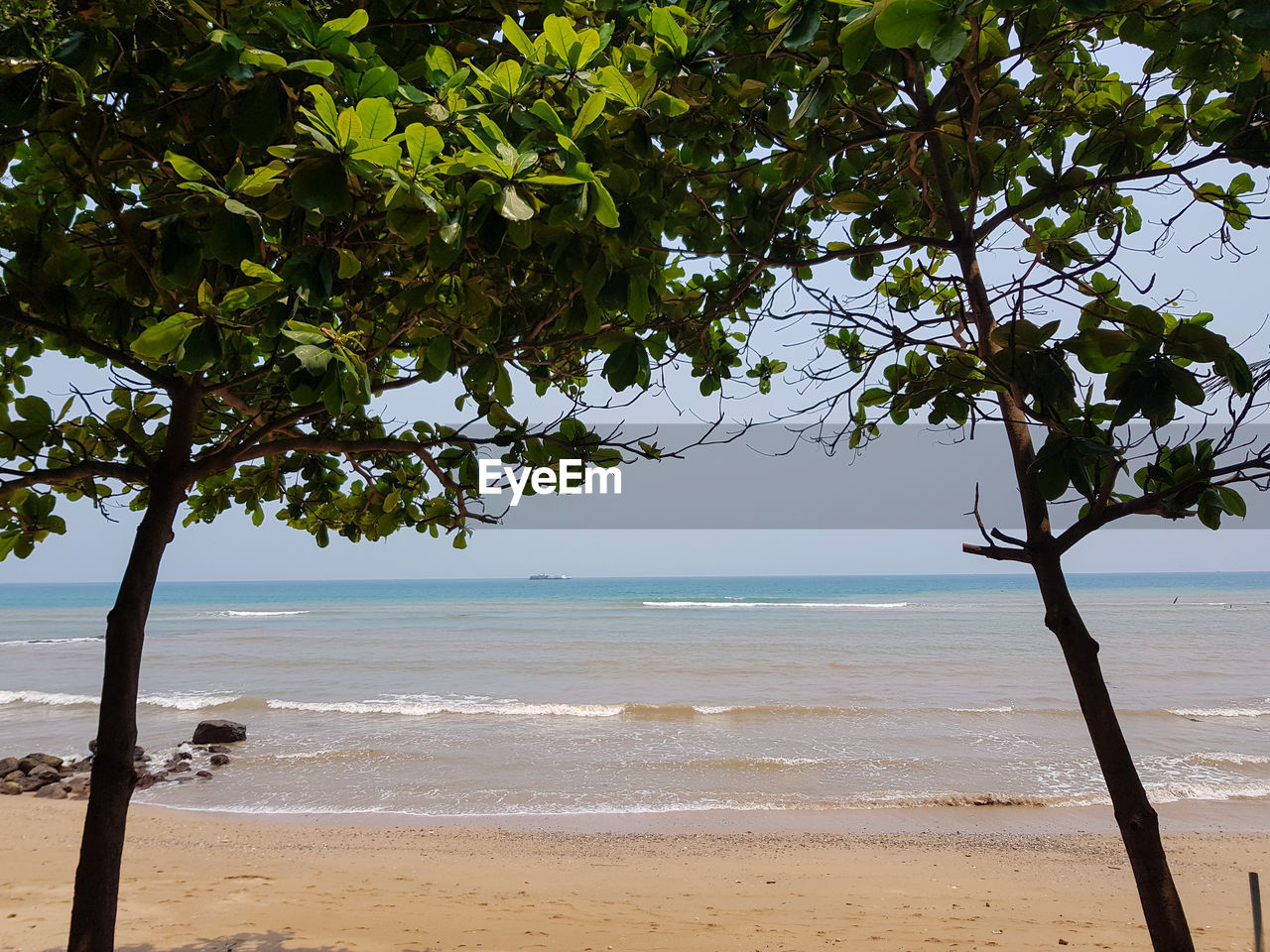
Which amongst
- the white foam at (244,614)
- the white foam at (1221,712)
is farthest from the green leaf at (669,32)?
the white foam at (244,614)

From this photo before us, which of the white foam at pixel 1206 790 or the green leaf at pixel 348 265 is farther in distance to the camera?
the white foam at pixel 1206 790

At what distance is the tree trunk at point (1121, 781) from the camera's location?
1.78 metres

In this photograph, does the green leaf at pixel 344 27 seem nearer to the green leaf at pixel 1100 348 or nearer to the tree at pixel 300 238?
the tree at pixel 300 238

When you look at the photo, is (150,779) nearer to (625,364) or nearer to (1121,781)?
(625,364)

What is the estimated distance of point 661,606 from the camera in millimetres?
45250

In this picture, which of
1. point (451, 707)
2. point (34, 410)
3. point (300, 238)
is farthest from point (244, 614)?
point (300, 238)

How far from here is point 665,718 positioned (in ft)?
41.3

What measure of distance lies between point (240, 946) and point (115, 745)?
2.15 m

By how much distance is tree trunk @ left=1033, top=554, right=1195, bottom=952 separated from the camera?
1.78m

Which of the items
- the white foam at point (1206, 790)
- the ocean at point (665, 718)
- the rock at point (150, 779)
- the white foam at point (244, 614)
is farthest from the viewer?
the white foam at point (244, 614)

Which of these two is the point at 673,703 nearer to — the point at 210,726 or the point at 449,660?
the point at 210,726

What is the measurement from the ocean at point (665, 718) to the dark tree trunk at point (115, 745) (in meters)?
5.55

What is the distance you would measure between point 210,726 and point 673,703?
6.93m

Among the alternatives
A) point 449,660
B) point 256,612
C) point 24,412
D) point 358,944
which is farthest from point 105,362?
point 256,612
